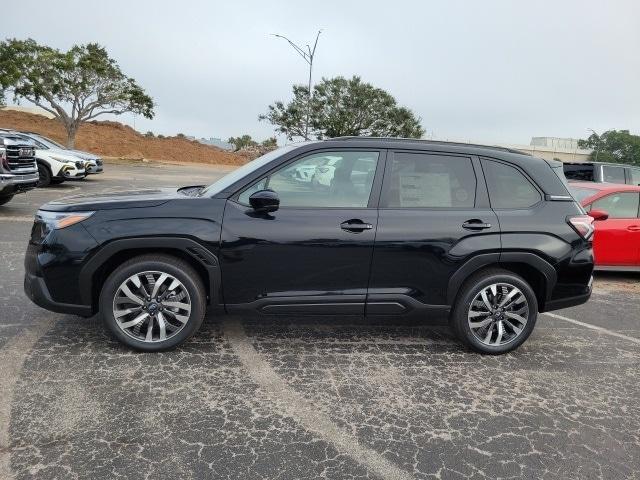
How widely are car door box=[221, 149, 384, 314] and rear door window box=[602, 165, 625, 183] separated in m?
10.0

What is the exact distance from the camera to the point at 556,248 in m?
4.33

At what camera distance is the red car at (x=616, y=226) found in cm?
730

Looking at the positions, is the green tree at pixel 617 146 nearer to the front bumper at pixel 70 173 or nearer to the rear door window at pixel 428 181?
the front bumper at pixel 70 173

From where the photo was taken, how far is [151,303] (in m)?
3.93

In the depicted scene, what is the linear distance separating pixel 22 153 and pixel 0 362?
8477 millimetres

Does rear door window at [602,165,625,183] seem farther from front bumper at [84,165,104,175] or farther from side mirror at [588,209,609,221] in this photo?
front bumper at [84,165,104,175]

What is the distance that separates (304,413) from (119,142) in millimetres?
64129

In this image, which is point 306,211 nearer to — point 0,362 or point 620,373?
point 0,362

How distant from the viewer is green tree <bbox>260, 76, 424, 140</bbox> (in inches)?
1767

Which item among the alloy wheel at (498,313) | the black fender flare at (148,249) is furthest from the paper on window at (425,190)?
the black fender flare at (148,249)

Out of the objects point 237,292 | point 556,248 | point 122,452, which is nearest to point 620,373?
point 556,248

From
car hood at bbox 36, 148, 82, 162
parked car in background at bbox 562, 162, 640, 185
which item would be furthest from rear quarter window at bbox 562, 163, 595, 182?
car hood at bbox 36, 148, 82, 162

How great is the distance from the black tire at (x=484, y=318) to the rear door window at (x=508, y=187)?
56 cm

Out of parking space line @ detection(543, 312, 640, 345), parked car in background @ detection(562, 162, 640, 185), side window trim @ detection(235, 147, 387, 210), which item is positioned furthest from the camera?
parked car in background @ detection(562, 162, 640, 185)
